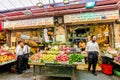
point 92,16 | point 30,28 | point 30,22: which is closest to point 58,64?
point 92,16

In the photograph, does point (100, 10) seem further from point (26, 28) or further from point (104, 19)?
point (26, 28)

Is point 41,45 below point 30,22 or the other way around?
below

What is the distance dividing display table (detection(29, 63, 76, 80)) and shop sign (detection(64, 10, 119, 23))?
3678 millimetres

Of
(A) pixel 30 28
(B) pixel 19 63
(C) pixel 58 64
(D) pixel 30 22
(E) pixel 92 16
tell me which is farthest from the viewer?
(A) pixel 30 28

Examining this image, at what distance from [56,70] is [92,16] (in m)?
4.06

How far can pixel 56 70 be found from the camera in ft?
17.5

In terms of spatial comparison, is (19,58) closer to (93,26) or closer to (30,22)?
(30,22)

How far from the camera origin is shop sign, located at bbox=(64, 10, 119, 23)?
7621mm

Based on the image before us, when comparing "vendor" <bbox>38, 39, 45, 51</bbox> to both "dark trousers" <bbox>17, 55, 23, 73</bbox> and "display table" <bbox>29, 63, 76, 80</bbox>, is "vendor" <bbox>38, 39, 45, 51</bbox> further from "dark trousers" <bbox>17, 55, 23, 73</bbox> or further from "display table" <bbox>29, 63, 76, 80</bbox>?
"display table" <bbox>29, 63, 76, 80</bbox>

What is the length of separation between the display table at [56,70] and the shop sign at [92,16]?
3.68 meters

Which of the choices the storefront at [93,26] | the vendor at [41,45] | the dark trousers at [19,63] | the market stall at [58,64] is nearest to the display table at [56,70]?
the market stall at [58,64]

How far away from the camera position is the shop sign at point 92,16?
7621 mm

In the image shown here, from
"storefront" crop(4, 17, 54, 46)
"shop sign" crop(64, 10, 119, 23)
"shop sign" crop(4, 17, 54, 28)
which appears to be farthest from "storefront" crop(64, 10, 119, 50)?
"storefront" crop(4, 17, 54, 46)

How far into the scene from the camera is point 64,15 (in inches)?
331
